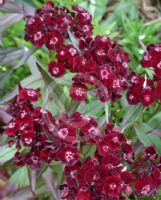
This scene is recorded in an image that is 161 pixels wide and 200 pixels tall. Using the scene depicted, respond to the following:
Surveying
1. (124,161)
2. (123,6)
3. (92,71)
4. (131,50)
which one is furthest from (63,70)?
(123,6)

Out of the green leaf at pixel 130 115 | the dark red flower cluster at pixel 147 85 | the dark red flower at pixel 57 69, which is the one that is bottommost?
the green leaf at pixel 130 115

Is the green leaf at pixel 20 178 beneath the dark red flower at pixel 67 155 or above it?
beneath

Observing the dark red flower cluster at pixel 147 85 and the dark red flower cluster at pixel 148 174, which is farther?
the dark red flower cluster at pixel 147 85

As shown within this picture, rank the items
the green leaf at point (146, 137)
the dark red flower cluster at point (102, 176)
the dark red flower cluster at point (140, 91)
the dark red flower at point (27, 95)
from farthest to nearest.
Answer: the green leaf at point (146, 137) < the dark red flower cluster at point (140, 91) < the dark red flower at point (27, 95) < the dark red flower cluster at point (102, 176)

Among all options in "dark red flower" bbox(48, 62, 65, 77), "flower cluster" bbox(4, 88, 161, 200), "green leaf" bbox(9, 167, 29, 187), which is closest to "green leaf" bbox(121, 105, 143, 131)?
"flower cluster" bbox(4, 88, 161, 200)

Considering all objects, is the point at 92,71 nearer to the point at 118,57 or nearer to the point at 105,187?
the point at 118,57

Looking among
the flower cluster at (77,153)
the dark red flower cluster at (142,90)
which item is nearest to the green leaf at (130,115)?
the dark red flower cluster at (142,90)

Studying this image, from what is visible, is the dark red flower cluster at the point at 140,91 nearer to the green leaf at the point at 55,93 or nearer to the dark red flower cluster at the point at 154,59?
the dark red flower cluster at the point at 154,59

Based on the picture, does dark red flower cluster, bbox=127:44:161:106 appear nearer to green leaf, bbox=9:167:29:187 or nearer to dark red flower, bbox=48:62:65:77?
dark red flower, bbox=48:62:65:77
